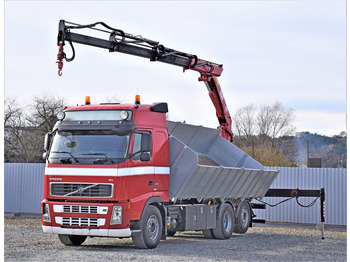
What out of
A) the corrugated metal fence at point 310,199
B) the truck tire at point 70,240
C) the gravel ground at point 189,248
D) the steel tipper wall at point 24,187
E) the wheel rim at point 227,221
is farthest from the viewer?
the steel tipper wall at point 24,187

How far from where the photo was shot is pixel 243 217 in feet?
63.9

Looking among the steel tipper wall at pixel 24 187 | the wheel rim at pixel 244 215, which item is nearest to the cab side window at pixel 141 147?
the wheel rim at pixel 244 215

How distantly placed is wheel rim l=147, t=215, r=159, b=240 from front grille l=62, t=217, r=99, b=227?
1298 mm

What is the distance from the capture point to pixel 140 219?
14.4 metres

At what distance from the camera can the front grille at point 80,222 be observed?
14.1 metres

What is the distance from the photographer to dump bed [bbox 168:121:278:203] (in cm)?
1571

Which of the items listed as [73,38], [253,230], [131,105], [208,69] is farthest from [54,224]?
[253,230]

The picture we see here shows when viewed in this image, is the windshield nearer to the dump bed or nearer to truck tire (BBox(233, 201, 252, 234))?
the dump bed

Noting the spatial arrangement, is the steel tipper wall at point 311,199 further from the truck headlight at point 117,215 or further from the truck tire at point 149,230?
the truck headlight at point 117,215

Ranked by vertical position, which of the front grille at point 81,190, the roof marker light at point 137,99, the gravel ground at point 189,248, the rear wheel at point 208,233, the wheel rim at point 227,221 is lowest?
the gravel ground at point 189,248

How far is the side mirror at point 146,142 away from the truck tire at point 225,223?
405 centimetres

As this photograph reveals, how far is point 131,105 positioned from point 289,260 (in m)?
4.97

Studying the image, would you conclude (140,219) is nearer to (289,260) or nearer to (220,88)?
(289,260)

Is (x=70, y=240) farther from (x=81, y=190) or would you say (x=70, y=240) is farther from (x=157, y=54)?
(x=157, y=54)
